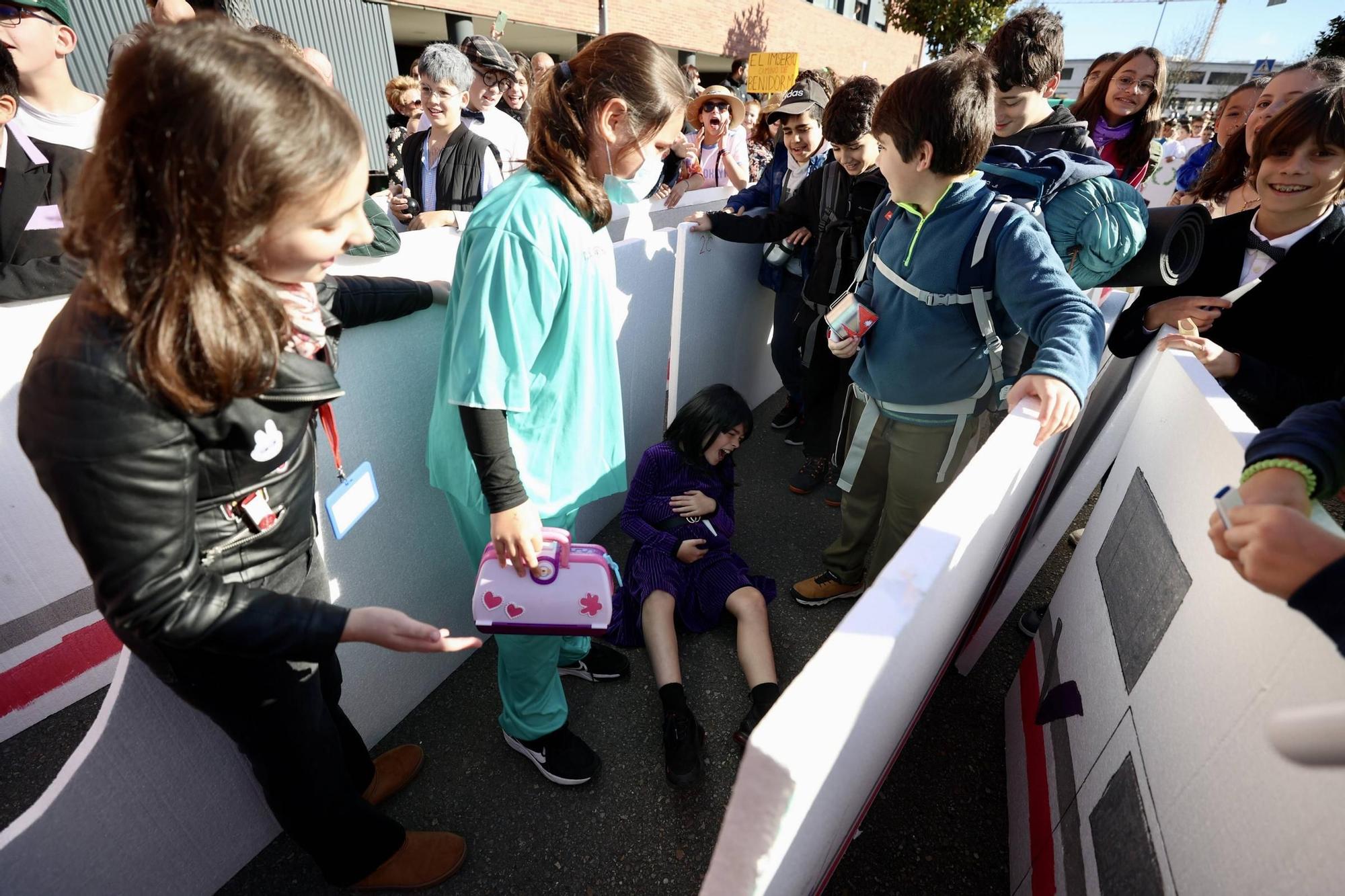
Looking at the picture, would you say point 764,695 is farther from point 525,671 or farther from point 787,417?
point 787,417

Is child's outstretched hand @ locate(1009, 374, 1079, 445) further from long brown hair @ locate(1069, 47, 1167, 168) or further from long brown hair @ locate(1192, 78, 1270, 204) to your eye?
long brown hair @ locate(1069, 47, 1167, 168)

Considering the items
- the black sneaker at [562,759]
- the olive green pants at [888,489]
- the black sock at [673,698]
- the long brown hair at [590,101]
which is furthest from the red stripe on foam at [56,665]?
the olive green pants at [888,489]

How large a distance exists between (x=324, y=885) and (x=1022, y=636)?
103 inches

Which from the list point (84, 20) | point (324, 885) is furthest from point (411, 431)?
point (84, 20)

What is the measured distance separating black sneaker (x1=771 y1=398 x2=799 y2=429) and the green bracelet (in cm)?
327

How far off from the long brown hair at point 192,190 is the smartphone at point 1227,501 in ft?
4.37

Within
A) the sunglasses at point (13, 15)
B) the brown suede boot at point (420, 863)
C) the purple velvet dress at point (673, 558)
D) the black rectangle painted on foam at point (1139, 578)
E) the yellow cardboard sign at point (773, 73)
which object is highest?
the yellow cardboard sign at point (773, 73)

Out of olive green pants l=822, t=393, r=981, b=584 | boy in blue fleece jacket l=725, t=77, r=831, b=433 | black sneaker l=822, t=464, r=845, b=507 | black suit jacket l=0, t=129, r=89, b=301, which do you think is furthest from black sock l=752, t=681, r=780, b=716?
black suit jacket l=0, t=129, r=89, b=301

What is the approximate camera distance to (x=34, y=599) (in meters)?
2.00

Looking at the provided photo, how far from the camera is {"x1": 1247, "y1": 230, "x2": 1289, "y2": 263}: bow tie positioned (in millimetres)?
2033

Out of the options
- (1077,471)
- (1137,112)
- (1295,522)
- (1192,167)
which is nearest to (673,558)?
(1077,471)

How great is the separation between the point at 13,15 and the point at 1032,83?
3.73 meters

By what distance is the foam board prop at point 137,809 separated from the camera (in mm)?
1127

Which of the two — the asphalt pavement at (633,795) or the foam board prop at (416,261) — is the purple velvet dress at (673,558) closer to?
the asphalt pavement at (633,795)
